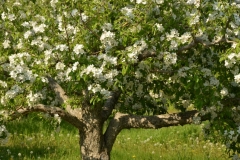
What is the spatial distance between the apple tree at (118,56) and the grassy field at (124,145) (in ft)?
9.26

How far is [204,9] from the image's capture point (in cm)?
677

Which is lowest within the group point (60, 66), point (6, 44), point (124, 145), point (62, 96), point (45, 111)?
point (124, 145)

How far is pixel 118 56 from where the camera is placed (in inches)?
284

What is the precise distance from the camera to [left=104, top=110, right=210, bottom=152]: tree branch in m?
8.45

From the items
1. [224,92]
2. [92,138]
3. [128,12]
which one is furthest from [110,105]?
[128,12]

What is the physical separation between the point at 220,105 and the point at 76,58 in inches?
96.2

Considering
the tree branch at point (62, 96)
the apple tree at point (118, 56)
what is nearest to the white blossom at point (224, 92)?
the apple tree at point (118, 56)

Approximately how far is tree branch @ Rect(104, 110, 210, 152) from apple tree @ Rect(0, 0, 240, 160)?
2 centimetres

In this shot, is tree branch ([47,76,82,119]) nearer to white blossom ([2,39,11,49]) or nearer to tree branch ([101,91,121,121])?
tree branch ([101,91,121,121])

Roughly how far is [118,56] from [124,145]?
7.12 metres

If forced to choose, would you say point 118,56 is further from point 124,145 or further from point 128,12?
point 124,145

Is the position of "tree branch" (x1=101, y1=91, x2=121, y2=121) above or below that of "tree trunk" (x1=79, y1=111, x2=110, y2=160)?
above

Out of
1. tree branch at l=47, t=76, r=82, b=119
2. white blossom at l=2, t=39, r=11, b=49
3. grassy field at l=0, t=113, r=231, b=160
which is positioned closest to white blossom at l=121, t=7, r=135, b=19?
white blossom at l=2, t=39, r=11, b=49

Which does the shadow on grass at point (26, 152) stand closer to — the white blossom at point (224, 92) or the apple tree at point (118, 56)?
the apple tree at point (118, 56)
